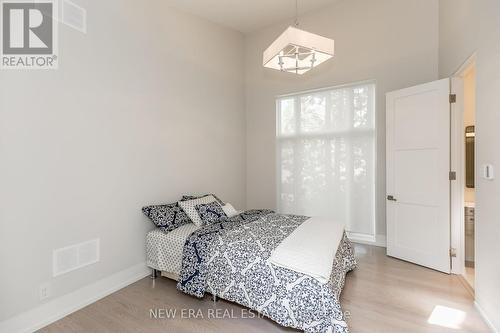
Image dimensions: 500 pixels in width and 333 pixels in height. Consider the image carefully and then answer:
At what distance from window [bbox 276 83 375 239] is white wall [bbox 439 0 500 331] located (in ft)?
5.40

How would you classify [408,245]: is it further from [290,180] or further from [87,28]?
[87,28]

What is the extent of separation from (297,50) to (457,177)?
2.36 m

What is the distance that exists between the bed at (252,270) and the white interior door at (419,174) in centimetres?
92

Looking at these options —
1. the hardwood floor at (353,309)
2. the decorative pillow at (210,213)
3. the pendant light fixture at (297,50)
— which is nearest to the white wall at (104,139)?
Result: the hardwood floor at (353,309)

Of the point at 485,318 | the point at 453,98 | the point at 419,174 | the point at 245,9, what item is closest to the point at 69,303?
the point at 485,318

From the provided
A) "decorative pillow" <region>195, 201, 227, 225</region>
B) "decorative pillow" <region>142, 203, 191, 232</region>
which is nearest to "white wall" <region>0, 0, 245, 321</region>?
"decorative pillow" <region>142, 203, 191, 232</region>

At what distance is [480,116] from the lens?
222cm

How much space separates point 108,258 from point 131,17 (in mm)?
2734

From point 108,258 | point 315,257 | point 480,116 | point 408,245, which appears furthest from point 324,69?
point 108,258

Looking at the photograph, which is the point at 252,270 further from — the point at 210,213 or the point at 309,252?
the point at 210,213

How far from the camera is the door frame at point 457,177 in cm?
296

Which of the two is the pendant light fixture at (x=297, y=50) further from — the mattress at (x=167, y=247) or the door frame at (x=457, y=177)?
the mattress at (x=167, y=247)

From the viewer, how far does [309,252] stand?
2.13m

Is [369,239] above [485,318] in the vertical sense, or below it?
above
